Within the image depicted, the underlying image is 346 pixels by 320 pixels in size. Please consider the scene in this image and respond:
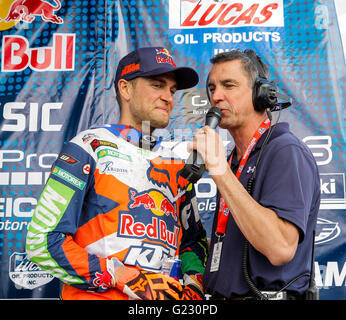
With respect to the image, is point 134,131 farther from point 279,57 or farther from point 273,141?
point 279,57

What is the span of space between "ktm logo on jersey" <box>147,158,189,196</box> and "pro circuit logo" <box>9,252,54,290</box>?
106 centimetres

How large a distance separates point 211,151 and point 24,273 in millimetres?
1569

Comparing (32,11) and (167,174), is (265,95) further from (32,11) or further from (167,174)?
(32,11)

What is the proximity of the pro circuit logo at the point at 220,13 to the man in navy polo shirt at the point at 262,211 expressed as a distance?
0.95 meters

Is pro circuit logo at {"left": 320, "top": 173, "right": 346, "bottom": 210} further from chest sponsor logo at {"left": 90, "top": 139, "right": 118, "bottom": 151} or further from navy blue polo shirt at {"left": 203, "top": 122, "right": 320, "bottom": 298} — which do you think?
chest sponsor logo at {"left": 90, "top": 139, "right": 118, "bottom": 151}

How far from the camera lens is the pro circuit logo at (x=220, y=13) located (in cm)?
261

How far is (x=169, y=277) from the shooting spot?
1.68 metres

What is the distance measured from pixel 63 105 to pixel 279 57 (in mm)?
1302

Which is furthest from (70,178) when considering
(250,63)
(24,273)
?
(24,273)

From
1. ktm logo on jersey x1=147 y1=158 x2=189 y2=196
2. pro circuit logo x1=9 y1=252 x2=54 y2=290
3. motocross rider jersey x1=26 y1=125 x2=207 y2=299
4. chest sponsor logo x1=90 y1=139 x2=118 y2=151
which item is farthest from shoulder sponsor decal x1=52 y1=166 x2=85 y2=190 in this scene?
pro circuit logo x1=9 y1=252 x2=54 y2=290

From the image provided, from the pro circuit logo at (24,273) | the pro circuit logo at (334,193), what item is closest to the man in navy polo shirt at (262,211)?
the pro circuit logo at (334,193)

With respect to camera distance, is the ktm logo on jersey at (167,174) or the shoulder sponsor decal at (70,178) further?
A: the ktm logo on jersey at (167,174)

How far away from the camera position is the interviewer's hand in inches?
57.1

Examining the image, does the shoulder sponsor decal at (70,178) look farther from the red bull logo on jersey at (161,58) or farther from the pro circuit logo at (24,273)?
the pro circuit logo at (24,273)
